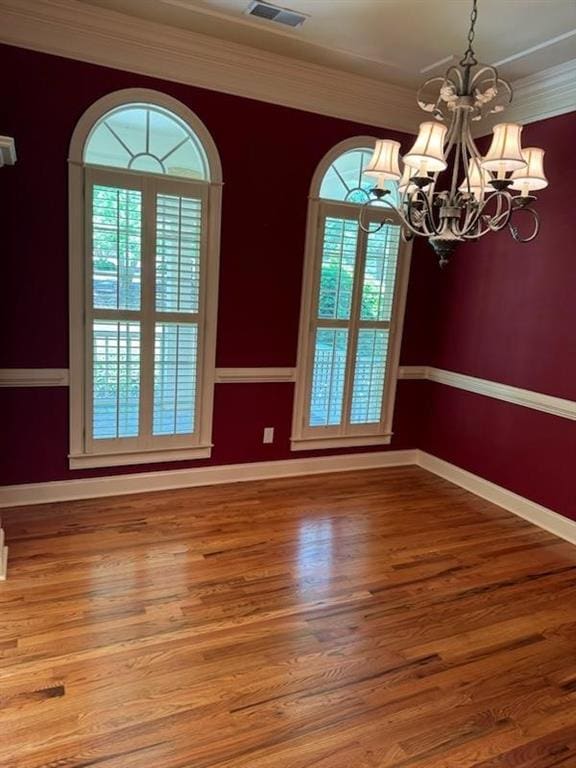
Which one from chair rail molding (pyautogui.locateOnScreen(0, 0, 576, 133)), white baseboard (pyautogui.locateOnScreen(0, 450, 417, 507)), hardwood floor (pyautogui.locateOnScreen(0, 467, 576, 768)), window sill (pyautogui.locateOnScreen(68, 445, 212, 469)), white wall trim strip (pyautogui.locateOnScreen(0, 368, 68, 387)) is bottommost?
hardwood floor (pyautogui.locateOnScreen(0, 467, 576, 768))

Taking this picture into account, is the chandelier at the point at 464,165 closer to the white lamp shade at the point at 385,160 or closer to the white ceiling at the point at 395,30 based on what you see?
the white lamp shade at the point at 385,160

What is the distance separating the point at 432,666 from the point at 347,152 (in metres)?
3.47

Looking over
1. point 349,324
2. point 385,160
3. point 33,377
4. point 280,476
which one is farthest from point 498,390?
point 33,377

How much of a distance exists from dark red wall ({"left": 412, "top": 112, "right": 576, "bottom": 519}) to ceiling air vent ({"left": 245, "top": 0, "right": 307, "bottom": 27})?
1.81 meters

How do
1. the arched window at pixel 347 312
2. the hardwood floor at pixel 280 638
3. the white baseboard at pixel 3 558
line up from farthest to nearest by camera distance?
the arched window at pixel 347 312 → the white baseboard at pixel 3 558 → the hardwood floor at pixel 280 638

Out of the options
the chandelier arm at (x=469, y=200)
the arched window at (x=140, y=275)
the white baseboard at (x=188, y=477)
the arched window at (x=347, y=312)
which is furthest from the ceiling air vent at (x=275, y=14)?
the white baseboard at (x=188, y=477)

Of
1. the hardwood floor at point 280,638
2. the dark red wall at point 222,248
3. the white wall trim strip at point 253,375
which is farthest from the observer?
the white wall trim strip at point 253,375

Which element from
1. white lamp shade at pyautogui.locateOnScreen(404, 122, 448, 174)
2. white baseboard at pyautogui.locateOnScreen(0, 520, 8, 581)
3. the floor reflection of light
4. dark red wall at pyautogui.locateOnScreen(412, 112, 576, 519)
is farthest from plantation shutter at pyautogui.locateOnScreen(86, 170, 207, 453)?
dark red wall at pyautogui.locateOnScreen(412, 112, 576, 519)

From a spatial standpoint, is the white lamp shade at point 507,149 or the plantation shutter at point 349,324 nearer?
the white lamp shade at point 507,149

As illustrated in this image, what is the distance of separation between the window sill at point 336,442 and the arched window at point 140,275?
93cm

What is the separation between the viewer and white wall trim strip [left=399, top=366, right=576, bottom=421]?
3.60 meters

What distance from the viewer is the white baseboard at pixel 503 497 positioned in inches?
143

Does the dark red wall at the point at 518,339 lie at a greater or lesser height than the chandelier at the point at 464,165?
lesser

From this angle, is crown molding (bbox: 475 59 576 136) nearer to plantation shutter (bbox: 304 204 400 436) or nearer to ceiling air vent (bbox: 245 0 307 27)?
plantation shutter (bbox: 304 204 400 436)
